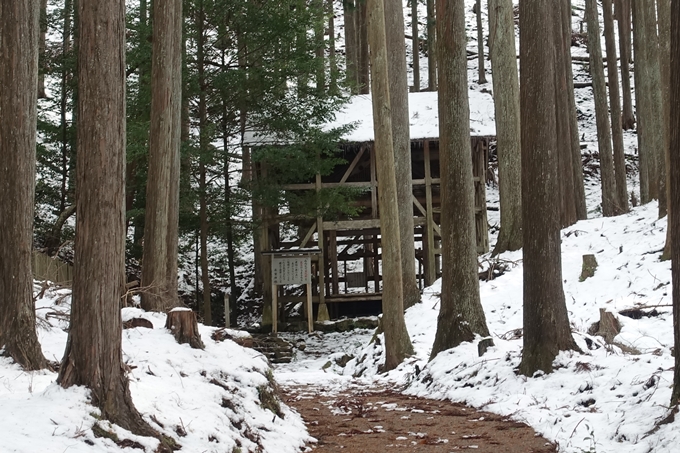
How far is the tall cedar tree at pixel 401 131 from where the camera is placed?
47.1ft

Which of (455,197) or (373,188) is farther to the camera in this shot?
(373,188)

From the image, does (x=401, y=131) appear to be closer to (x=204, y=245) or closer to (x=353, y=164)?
(x=353, y=164)

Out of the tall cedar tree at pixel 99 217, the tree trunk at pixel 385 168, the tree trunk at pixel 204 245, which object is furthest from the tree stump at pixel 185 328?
the tree trunk at pixel 204 245

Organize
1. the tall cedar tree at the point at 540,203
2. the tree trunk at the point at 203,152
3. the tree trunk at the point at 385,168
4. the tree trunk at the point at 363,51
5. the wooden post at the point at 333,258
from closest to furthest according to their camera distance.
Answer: the tall cedar tree at the point at 540,203 → the tree trunk at the point at 385,168 → the tree trunk at the point at 203,152 → the wooden post at the point at 333,258 → the tree trunk at the point at 363,51

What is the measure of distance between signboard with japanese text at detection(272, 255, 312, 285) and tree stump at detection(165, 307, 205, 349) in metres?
12.2

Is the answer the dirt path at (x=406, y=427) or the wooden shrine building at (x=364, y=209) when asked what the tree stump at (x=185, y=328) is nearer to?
the dirt path at (x=406, y=427)

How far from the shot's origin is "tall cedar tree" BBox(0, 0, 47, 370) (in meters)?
5.89

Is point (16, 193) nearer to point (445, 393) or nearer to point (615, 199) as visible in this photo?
point (445, 393)

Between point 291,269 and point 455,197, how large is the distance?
10.2 metres

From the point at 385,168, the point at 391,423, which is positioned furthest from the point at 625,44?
the point at 391,423

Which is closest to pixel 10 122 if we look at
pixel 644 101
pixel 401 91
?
pixel 401 91

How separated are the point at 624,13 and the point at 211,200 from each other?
1807 cm

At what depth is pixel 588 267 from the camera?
42.7ft

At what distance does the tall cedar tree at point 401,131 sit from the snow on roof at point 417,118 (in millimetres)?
5582
